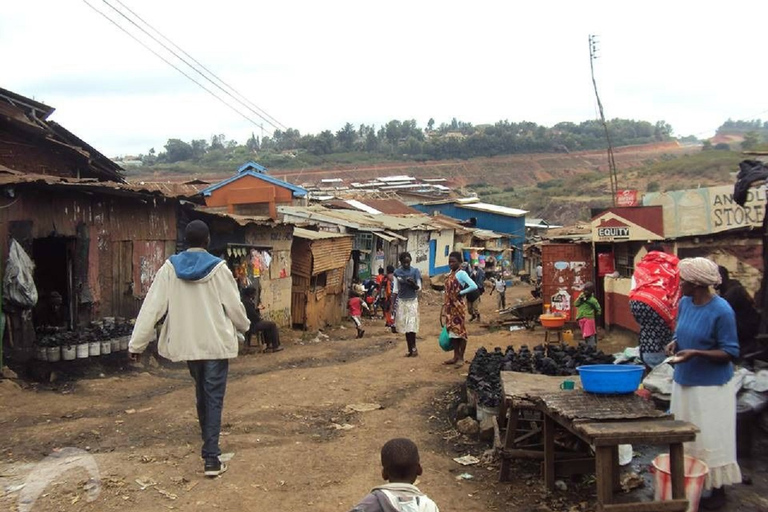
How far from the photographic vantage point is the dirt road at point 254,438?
5.13m

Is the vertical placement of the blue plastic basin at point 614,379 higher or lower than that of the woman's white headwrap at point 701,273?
lower

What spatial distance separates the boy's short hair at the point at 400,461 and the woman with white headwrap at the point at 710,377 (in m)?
2.52

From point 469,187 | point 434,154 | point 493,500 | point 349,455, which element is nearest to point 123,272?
point 349,455

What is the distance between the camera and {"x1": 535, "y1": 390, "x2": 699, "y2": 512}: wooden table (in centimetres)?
416

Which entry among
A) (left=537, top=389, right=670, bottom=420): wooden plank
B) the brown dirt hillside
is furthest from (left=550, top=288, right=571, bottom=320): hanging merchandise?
the brown dirt hillside

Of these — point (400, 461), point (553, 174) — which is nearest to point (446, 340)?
point (400, 461)

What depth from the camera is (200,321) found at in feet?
17.4

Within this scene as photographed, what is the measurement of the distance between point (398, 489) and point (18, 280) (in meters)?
7.90

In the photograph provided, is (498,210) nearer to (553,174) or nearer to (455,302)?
(455,302)

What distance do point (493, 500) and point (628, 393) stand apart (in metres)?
1.39

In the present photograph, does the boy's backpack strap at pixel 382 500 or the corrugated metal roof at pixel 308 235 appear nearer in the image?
the boy's backpack strap at pixel 382 500

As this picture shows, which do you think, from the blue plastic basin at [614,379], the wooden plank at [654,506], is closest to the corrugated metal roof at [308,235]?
the blue plastic basin at [614,379]

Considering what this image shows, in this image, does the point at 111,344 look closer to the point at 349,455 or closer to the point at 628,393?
the point at 349,455

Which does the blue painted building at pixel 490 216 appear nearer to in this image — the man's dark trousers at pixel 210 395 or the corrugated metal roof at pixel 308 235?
the corrugated metal roof at pixel 308 235
